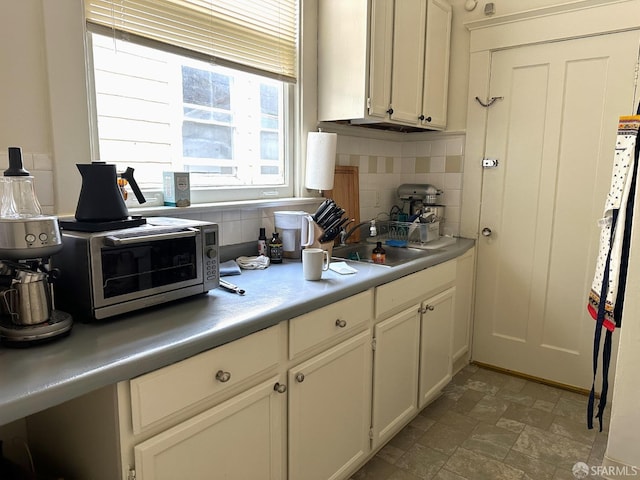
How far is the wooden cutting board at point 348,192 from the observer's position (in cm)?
265

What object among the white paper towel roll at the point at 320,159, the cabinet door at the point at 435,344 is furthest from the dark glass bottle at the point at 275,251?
the cabinet door at the point at 435,344

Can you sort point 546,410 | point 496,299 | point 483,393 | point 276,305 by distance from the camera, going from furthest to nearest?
point 496,299
point 483,393
point 546,410
point 276,305

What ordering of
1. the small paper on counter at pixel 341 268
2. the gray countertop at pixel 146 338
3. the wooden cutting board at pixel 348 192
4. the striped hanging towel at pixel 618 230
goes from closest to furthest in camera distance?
the gray countertop at pixel 146 338
the striped hanging towel at pixel 618 230
the small paper on counter at pixel 341 268
the wooden cutting board at pixel 348 192

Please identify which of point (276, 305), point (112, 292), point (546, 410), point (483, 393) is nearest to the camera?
point (112, 292)

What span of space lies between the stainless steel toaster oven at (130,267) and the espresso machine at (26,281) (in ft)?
0.28

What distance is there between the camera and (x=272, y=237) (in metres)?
2.19

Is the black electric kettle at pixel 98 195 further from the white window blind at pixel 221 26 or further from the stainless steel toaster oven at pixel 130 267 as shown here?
the white window blind at pixel 221 26

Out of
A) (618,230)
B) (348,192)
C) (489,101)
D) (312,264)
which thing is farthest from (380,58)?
(618,230)

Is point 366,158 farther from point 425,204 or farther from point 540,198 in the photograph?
point 540,198

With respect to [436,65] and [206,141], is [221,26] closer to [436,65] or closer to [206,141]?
[206,141]

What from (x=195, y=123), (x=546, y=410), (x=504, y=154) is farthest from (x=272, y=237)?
(x=546, y=410)

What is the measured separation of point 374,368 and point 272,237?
2.55 feet

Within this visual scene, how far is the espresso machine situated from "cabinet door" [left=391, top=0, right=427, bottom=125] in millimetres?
1910

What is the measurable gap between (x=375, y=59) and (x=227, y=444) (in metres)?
1.94
